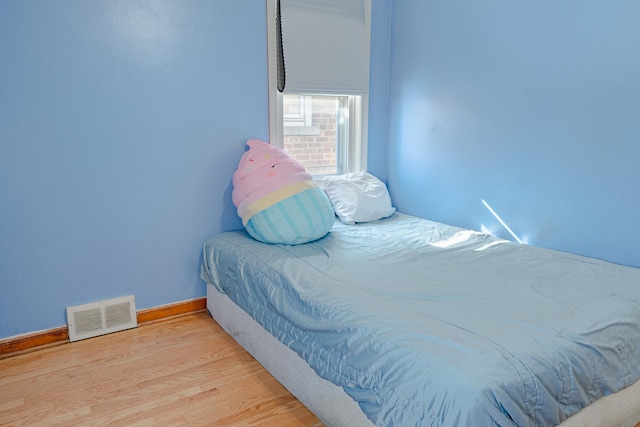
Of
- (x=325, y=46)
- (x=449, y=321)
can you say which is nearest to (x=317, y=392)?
(x=449, y=321)

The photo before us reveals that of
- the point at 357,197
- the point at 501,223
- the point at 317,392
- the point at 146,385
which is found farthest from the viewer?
the point at 357,197

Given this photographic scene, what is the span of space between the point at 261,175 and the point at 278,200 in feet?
0.62

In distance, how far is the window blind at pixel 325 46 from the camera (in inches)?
108

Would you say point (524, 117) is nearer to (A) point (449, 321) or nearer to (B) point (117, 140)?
(A) point (449, 321)

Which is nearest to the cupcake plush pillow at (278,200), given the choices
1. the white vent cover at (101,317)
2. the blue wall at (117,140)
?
the blue wall at (117,140)

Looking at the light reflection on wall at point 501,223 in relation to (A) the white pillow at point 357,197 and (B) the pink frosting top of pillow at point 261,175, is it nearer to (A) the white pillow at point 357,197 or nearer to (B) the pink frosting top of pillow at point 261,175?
(A) the white pillow at point 357,197

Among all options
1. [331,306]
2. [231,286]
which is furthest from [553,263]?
[231,286]

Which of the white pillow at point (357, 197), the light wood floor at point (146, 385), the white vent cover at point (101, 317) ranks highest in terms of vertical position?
the white pillow at point (357, 197)

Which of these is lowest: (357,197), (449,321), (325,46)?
(449,321)

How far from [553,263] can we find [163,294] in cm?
209

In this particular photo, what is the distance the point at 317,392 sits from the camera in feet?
5.48

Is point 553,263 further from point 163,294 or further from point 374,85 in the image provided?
point 163,294

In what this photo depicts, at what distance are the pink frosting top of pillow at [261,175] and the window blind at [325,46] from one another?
0.53m

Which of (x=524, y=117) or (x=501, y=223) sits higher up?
(x=524, y=117)
